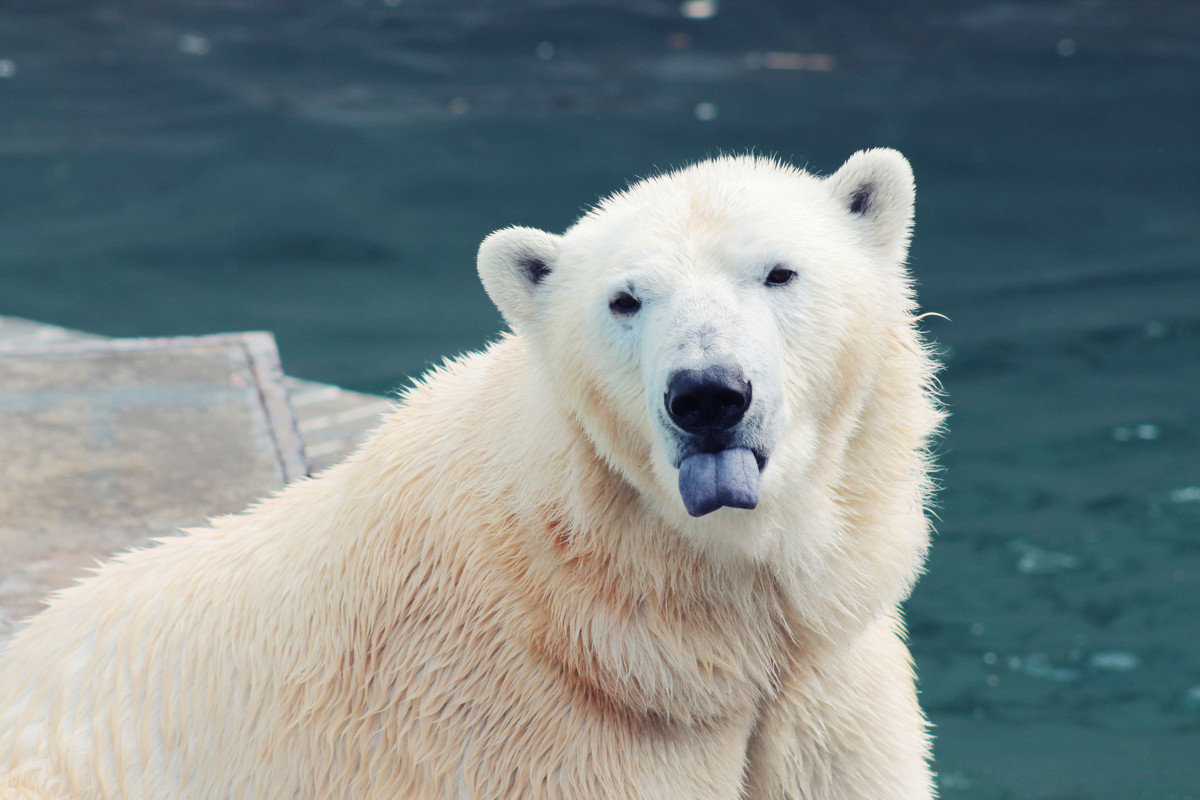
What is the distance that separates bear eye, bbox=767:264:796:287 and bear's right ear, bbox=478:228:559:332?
0.44 meters

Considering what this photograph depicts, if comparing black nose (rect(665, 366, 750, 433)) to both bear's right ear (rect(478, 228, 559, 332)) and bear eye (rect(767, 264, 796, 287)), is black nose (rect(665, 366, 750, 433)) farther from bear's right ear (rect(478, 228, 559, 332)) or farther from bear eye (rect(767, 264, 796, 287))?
bear's right ear (rect(478, 228, 559, 332))

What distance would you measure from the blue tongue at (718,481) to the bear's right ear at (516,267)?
519 millimetres

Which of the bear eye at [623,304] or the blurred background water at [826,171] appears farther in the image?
the blurred background water at [826,171]

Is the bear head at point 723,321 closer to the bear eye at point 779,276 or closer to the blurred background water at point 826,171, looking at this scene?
the bear eye at point 779,276

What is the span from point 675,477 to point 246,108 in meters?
9.45

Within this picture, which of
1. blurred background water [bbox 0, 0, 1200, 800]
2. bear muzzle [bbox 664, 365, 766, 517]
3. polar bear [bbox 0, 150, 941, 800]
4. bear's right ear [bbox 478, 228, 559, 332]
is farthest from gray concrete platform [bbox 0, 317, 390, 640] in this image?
blurred background water [bbox 0, 0, 1200, 800]

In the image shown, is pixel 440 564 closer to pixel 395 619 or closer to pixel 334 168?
pixel 395 619

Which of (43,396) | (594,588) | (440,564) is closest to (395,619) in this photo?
(440,564)

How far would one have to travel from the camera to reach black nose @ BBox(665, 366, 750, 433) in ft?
6.38

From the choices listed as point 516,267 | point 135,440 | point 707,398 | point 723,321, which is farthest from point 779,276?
point 135,440

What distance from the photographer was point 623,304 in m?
2.19

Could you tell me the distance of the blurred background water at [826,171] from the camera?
5.43 m

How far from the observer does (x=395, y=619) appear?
235 cm

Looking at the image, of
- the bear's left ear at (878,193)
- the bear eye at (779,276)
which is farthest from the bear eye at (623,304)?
the bear's left ear at (878,193)
